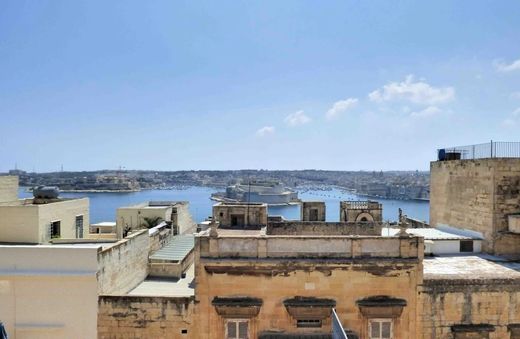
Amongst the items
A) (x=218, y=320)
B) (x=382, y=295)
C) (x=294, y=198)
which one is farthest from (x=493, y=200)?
(x=294, y=198)

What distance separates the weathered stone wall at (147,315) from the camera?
12.6 m

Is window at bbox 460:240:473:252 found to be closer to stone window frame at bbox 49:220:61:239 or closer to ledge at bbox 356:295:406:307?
ledge at bbox 356:295:406:307

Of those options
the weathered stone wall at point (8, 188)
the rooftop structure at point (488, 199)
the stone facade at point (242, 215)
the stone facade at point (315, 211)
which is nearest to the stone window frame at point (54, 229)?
the weathered stone wall at point (8, 188)

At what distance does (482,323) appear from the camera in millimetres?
12703

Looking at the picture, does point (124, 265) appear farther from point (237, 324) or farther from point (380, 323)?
point (380, 323)

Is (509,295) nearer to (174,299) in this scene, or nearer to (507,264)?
(507,264)

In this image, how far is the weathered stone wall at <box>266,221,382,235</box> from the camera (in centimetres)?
1734

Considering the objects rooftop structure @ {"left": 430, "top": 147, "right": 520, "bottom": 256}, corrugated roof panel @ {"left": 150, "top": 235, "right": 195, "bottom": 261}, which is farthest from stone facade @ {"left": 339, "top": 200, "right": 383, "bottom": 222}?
corrugated roof panel @ {"left": 150, "top": 235, "right": 195, "bottom": 261}

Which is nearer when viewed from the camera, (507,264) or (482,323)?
(482,323)

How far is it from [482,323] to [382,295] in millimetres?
3554

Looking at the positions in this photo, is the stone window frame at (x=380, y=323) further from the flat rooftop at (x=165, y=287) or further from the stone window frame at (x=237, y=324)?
the flat rooftop at (x=165, y=287)

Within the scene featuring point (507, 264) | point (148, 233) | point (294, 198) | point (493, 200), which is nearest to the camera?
point (507, 264)

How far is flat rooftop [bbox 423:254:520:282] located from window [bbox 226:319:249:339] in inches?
248

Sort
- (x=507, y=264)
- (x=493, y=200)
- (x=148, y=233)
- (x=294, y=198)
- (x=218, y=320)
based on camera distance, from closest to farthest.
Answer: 1. (x=218, y=320)
2. (x=507, y=264)
3. (x=493, y=200)
4. (x=148, y=233)
5. (x=294, y=198)
